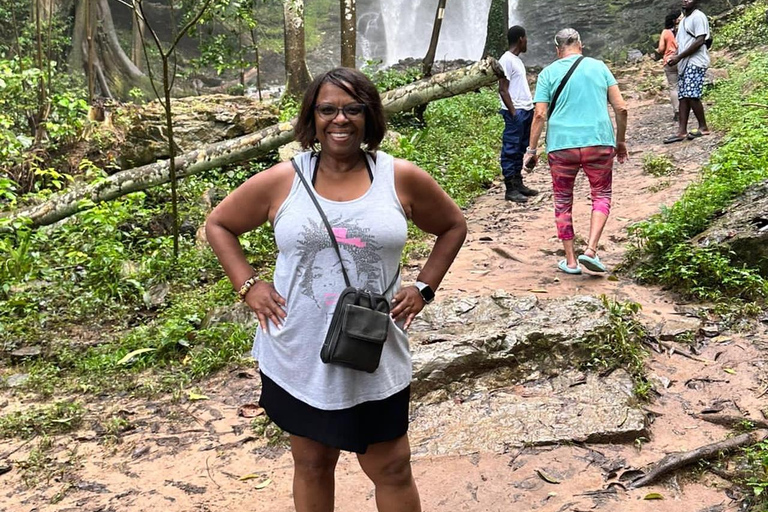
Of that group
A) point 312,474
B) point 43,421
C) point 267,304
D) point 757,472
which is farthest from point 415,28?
point 312,474

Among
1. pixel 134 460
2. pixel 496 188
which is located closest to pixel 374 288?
pixel 134 460

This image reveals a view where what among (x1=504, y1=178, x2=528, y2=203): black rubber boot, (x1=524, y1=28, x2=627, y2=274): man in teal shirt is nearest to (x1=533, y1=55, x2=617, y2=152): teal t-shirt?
(x1=524, y1=28, x2=627, y2=274): man in teal shirt

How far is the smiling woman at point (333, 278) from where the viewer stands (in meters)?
2.04

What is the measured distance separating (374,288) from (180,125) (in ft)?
27.4

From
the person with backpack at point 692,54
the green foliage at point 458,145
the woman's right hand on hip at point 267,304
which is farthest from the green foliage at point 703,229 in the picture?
the woman's right hand on hip at point 267,304

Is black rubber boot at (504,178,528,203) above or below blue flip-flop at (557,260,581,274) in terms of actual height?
above

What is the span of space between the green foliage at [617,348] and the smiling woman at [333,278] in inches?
75.0

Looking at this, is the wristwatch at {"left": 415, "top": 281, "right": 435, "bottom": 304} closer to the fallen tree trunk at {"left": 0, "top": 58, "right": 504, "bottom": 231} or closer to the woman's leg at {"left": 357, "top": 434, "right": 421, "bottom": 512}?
the woman's leg at {"left": 357, "top": 434, "right": 421, "bottom": 512}

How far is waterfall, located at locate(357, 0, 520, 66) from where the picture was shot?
3158 centimetres

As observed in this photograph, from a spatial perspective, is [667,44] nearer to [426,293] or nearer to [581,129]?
[581,129]

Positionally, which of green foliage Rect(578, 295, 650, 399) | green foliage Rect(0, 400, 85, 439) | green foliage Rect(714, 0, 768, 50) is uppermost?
green foliage Rect(714, 0, 768, 50)

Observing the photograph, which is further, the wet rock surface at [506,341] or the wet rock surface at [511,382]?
the wet rock surface at [506,341]

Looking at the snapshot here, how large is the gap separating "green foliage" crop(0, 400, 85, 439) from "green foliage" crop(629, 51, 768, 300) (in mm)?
4138

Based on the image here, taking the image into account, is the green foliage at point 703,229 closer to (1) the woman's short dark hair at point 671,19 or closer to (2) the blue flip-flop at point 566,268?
(2) the blue flip-flop at point 566,268
